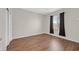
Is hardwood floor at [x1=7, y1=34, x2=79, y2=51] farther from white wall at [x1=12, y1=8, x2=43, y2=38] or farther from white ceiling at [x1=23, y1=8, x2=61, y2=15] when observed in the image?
white ceiling at [x1=23, y1=8, x2=61, y2=15]

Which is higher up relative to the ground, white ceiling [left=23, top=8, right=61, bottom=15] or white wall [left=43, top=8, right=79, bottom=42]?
white ceiling [left=23, top=8, right=61, bottom=15]

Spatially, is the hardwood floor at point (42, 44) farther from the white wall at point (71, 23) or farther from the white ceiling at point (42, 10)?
the white ceiling at point (42, 10)

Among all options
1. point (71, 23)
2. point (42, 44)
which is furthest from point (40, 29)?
point (71, 23)

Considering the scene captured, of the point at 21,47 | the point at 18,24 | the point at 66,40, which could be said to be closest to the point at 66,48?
the point at 66,40

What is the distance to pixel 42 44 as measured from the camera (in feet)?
3.68

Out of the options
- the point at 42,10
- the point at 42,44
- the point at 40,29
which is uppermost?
the point at 42,10

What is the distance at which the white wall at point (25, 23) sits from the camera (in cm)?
110

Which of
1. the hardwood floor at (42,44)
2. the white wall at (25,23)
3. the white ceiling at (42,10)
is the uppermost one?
the white ceiling at (42,10)

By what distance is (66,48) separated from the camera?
1.05 meters

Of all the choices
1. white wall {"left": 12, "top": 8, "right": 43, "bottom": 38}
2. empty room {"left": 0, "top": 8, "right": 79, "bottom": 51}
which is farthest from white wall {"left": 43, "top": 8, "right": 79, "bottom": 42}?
white wall {"left": 12, "top": 8, "right": 43, "bottom": 38}

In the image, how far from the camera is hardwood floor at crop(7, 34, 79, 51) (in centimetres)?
104

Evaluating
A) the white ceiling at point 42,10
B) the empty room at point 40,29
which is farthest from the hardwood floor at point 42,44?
the white ceiling at point 42,10

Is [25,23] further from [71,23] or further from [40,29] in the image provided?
[71,23]

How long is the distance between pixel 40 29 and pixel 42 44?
23cm
